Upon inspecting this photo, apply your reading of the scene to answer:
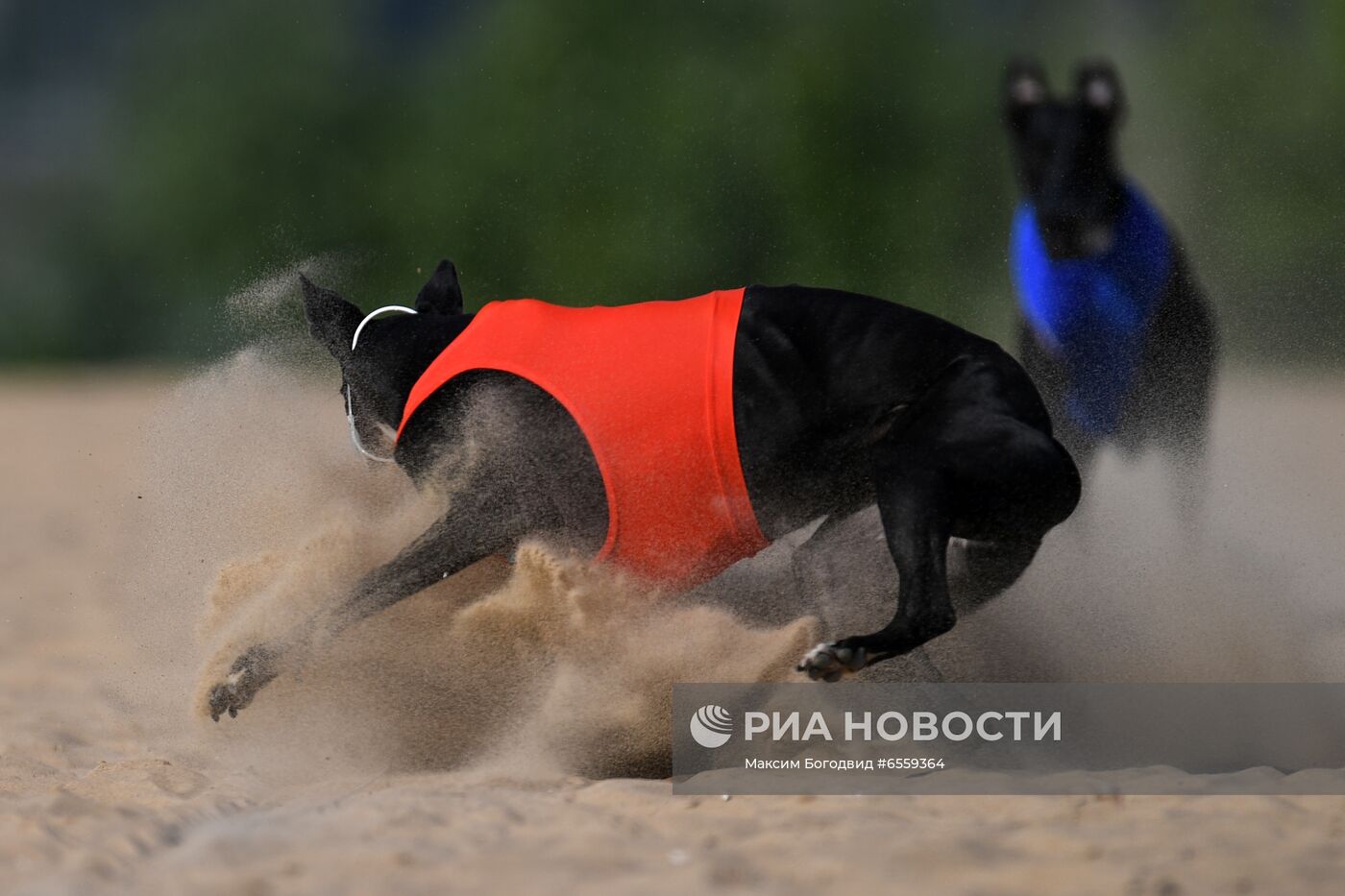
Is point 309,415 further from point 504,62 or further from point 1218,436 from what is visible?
point 504,62

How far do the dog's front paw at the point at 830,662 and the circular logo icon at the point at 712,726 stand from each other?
56cm

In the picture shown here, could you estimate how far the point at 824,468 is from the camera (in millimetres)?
3604

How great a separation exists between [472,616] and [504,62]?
17.4 metres

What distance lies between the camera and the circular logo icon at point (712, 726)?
11.9 ft

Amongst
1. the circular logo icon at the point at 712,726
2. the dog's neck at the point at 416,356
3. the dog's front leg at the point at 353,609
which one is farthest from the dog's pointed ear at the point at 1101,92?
the dog's front leg at the point at 353,609

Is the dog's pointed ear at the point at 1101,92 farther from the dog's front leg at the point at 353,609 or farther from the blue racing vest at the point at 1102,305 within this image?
the dog's front leg at the point at 353,609

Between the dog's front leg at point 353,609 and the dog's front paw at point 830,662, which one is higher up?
the dog's front leg at point 353,609

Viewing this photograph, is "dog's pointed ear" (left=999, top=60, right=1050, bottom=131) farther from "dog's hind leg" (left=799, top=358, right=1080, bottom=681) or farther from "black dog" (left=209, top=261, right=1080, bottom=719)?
"dog's hind leg" (left=799, top=358, right=1080, bottom=681)

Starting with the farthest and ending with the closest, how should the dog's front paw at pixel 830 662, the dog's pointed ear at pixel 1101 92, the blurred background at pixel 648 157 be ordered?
the blurred background at pixel 648 157
the dog's pointed ear at pixel 1101 92
the dog's front paw at pixel 830 662

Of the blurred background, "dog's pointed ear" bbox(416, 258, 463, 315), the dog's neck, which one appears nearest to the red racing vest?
the dog's neck

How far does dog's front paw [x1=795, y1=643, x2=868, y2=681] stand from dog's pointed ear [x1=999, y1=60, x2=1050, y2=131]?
276 cm

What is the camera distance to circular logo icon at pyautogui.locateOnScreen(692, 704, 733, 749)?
11.9ft

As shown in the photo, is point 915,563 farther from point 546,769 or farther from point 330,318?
point 330,318

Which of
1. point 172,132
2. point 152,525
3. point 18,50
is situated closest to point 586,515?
point 152,525
